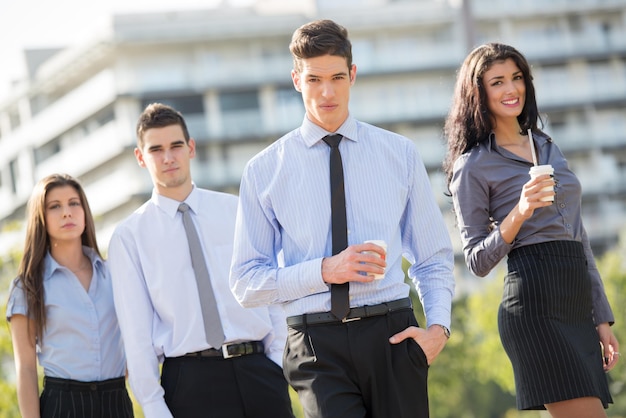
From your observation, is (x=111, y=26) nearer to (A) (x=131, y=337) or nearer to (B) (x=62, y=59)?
(B) (x=62, y=59)

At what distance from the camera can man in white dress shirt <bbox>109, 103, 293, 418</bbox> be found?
674 cm

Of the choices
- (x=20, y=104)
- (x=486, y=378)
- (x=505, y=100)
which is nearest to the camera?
(x=505, y=100)

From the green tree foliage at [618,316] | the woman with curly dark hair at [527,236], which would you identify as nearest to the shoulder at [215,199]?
the woman with curly dark hair at [527,236]

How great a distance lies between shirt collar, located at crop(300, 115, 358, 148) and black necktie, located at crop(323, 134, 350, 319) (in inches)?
1.0

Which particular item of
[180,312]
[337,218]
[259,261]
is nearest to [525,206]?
[337,218]

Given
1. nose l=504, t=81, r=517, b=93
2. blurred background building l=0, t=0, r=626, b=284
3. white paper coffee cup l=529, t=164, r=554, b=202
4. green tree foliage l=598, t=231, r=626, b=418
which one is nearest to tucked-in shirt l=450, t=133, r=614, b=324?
nose l=504, t=81, r=517, b=93

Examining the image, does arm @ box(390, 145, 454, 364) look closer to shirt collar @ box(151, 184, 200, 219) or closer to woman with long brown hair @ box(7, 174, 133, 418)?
shirt collar @ box(151, 184, 200, 219)

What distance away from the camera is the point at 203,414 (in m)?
6.73

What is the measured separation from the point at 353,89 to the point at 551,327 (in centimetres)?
7580

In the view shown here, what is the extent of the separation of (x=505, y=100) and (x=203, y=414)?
237 centimetres

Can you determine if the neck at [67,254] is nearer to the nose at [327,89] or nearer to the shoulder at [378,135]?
the shoulder at [378,135]

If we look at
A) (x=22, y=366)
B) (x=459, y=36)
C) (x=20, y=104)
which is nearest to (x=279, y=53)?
(x=459, y=36)

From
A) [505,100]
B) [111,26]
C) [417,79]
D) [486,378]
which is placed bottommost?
[486,378]

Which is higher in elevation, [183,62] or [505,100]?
[183,62]
